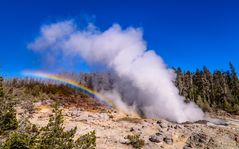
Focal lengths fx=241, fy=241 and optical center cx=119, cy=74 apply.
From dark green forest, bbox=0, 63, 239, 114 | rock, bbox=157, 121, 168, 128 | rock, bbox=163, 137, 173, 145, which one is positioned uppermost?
dark green forest, bbox=0, 63, 239, 114

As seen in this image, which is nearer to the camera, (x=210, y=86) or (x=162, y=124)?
(x=162, y=124)

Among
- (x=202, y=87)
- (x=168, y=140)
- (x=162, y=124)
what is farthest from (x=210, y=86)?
(x=168, y=140)

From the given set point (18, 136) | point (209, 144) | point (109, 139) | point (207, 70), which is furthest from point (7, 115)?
point (207, 70)

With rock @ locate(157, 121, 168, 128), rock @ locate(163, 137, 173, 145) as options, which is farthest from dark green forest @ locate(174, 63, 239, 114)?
rock @ locate(163, 137, 173, 145)

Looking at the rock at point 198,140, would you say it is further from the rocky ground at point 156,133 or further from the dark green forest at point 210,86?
the dark green forest at point 210,86

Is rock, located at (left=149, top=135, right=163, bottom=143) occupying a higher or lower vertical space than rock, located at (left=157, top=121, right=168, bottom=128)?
lower

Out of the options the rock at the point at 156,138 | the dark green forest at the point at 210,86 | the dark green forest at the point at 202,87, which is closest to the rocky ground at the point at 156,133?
the rock at the point at 156,138

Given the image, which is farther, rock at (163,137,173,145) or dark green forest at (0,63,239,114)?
dark green forest at (0,63,239,114)

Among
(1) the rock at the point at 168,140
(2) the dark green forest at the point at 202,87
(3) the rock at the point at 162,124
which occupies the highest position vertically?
(2) the dark green forest at the point at 202,87

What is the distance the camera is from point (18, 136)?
9.90 metres

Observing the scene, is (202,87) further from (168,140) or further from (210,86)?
(168,140)

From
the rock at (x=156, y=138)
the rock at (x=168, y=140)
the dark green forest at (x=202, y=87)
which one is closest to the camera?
the rock at (x=168, y=140)

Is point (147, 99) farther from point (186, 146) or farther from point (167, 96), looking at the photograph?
point (186, 146)

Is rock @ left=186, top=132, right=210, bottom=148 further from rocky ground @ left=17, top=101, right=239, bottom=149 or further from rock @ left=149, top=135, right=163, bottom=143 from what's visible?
rock @ left=149, top=135, right=163, bottom=143
